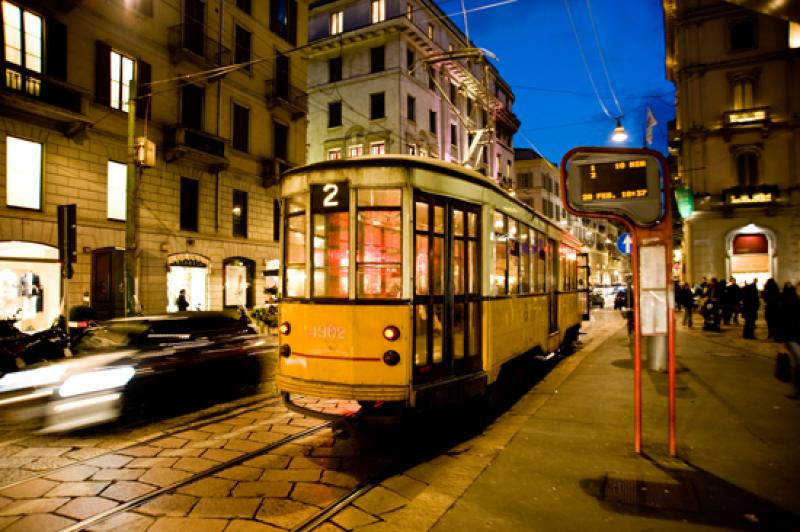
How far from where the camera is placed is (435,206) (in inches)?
227

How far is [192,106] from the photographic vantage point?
780 inches

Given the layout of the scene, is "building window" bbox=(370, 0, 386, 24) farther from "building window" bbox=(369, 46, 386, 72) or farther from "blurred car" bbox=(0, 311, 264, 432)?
"blurred car" bbox=(0, 311, 264, 432)

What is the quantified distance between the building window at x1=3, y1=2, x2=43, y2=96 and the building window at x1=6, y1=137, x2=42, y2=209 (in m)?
1.50

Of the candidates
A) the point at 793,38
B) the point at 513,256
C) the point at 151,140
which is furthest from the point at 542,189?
the point at 513,256

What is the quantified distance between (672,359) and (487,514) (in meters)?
2.40

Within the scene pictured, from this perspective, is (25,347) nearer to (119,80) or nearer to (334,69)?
(119,80)

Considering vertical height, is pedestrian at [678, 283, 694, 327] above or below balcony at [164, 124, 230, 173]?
below

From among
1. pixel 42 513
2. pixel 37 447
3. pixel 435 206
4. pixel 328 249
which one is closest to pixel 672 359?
pixel 435 206

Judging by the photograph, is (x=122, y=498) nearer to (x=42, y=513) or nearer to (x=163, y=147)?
(x=42, y=513)

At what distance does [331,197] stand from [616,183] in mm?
2919

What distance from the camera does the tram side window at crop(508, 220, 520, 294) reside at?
735 centimetres

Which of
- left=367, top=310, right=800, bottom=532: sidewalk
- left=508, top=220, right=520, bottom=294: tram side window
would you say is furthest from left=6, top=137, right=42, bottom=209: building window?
left=367, top=310, right=800, bottom=532: sidewalk

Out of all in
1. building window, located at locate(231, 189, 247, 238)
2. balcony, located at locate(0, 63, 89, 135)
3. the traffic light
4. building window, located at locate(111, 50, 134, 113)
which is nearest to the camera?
the traffic light

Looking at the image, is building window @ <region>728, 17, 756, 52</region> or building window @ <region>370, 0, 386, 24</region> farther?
building window @ <region>370, 0, 386, 24</region>
